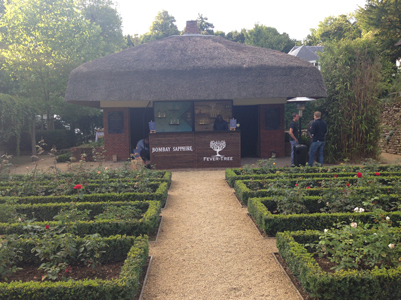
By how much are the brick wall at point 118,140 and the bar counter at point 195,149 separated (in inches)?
124

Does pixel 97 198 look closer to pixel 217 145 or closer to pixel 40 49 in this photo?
pixel 217 145

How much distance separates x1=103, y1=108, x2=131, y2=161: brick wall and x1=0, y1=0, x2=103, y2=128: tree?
576 centimetres

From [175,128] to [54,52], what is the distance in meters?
9.72

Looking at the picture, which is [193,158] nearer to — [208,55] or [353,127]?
[208,55]

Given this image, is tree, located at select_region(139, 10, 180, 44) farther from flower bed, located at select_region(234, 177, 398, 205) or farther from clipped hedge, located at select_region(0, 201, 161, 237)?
clipped hedge, located at select_region(0, 201, 161, 237)

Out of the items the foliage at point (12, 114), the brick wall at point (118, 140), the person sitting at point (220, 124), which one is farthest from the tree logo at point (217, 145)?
the foliage at point (12, 114)

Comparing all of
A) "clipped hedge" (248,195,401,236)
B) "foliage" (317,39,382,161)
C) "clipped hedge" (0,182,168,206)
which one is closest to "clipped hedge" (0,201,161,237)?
"clipped hedge" (0,182,168,206)

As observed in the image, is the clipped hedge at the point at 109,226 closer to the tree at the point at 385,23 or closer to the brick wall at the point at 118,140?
the brick wall at the point at 118,140

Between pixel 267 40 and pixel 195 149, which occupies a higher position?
pixel 267 40

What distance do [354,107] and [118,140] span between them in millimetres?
9996

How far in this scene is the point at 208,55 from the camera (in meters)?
12.9

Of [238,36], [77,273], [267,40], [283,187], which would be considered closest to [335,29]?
[267,40]

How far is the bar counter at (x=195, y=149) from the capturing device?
1158cm

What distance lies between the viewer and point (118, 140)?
14.2 metres
